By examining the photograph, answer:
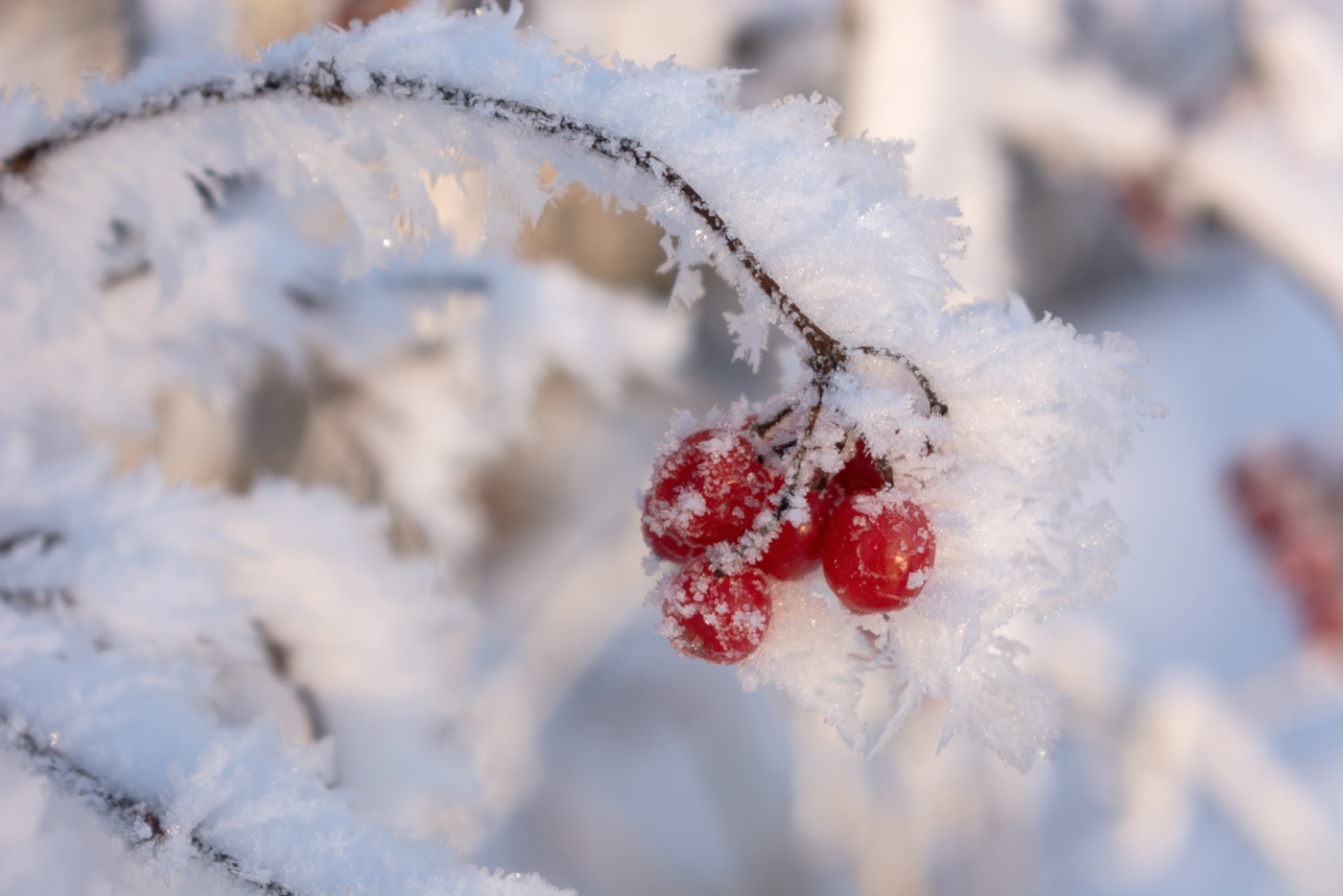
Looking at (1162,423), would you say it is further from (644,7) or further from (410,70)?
(410,70)

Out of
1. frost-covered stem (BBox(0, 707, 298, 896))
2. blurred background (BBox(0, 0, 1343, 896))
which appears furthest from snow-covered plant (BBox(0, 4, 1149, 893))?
blurred background (BBox(0, 0, 1343, 896))

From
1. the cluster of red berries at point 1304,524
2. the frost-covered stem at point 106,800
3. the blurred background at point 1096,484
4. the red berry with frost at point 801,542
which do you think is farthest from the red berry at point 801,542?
the cluster of red berries at point 1304,524

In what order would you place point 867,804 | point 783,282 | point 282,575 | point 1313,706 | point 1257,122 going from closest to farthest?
1. point 783,282
2. point 282,575
3. point 1257,122
4. point 867,804
5. point 1313,706

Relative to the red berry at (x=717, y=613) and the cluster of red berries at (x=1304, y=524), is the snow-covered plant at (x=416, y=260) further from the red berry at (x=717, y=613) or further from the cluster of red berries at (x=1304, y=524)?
the cluster of red berries at (x=1304, y=524)

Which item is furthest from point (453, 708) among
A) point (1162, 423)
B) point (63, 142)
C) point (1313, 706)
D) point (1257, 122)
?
point (1162, 423)

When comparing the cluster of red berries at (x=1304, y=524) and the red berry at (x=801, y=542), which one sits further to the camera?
the cluster of red berries at (x=1304, y=524)

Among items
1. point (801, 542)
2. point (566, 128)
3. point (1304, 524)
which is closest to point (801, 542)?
point (801, 542)

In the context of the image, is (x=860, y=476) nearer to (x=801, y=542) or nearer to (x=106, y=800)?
(x=801, y=542)
